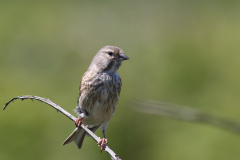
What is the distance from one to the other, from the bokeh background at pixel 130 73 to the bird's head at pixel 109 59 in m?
1.74

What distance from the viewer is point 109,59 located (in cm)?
372

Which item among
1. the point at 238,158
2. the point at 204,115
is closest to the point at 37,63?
the point at 238,158

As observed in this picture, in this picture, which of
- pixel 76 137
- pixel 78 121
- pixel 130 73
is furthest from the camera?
pixel 130 73

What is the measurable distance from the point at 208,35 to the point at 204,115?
254 inches

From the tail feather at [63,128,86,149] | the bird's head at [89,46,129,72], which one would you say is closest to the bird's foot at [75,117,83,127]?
the tail feather at [63,128,86,149]

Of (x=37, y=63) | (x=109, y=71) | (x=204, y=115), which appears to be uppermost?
(x=204, y=115)

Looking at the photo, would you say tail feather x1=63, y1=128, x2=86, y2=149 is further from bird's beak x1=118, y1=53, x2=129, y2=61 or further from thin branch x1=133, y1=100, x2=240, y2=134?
thin branch x1=133, y1=100, x2=240, y2=134

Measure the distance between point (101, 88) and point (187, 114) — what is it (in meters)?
2.21

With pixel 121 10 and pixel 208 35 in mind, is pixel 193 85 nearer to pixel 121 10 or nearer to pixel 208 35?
pixel 208 35

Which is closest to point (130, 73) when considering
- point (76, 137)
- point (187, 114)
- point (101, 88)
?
point (76, 137)

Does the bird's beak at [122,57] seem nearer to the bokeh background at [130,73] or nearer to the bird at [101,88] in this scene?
the bird at [101,88]

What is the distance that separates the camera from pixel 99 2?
10742mm

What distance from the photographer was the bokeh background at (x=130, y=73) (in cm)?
523

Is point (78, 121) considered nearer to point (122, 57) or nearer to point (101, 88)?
point (101, 88)
